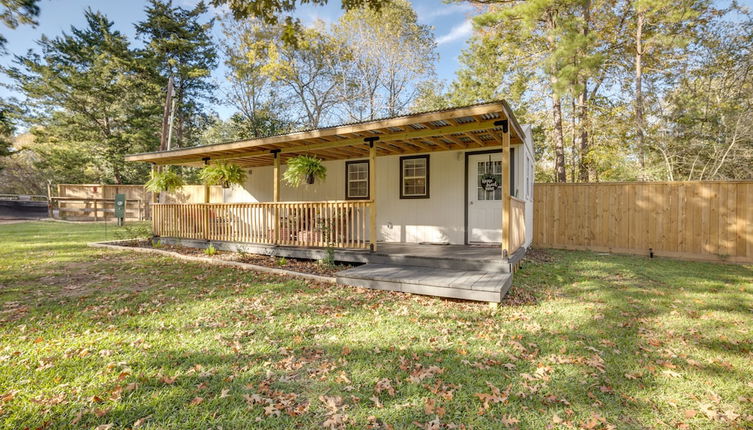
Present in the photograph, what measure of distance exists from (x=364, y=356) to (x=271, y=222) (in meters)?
5.32

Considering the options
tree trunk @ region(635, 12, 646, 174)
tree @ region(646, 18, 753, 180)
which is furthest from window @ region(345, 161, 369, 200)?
tree trunk @ region(635, 12, 646, 174)

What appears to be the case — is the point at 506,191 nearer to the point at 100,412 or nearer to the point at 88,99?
the point at 100,412

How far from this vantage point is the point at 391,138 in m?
6.30

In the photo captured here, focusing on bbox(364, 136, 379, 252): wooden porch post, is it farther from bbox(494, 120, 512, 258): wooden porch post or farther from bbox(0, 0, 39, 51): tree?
bbox(0, 0, 39, 51): tree

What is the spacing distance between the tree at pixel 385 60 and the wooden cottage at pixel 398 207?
11138 millimetres

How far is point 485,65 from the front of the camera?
16.7 m

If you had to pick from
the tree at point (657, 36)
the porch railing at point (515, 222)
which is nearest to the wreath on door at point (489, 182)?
the porch railing at point (515, 222)

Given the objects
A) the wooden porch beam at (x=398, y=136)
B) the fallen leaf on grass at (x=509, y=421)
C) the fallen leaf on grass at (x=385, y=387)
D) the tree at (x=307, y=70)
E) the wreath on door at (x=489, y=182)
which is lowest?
the fallen leaf on grass at (x=509, y=421)

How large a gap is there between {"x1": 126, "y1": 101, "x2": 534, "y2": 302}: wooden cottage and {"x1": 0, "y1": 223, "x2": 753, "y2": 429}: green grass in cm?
80

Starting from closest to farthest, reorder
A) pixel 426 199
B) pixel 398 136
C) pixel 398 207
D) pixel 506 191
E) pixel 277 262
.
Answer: pixel 506 191 < pixel 398 136 < pixel 277 262 < pixel 426 199 < pixel 398 207

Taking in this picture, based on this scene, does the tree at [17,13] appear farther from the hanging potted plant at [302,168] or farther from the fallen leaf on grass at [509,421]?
the fallen leaf on grass at [509,421]

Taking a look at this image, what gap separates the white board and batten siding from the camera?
307 inches

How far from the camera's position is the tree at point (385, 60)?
18219 mm

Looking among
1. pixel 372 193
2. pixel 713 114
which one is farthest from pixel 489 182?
pixel 713 114
